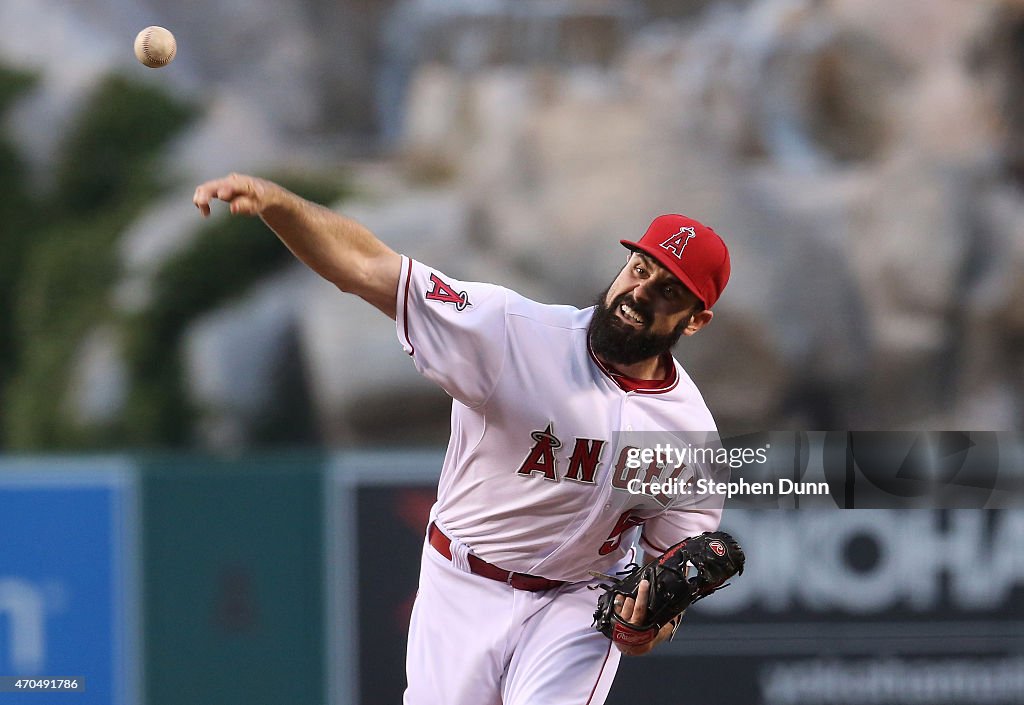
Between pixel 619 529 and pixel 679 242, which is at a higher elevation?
pixel 679 242

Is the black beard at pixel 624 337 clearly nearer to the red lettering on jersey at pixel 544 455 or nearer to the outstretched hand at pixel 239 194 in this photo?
the red lettering on jersey at pixel 544 455

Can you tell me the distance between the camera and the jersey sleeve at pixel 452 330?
287 centimetres

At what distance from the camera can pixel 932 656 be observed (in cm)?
481

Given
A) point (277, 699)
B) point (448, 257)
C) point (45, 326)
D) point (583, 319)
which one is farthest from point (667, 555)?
point (45, 326)

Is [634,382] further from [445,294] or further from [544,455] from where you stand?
[445,294]

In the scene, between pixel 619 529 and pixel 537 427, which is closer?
pixel 537 427

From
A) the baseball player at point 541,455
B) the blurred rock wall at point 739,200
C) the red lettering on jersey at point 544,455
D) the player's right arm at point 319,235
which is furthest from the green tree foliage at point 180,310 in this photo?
the player's right arm at point 319,235

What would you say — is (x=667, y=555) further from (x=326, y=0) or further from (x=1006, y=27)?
(x=326, y=0)

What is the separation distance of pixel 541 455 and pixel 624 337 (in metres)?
0.34

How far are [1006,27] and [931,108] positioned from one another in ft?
3.44

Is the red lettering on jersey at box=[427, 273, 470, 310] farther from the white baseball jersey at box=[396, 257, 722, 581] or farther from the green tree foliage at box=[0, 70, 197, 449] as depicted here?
the green tree foliage at box=[0, 70, 197, 449]

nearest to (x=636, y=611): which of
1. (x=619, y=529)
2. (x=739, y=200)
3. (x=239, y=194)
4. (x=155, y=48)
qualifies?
(x=619, y=529)

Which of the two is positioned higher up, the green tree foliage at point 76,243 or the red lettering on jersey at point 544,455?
the green tree foliage at point 76,243

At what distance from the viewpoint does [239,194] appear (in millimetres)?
2539
